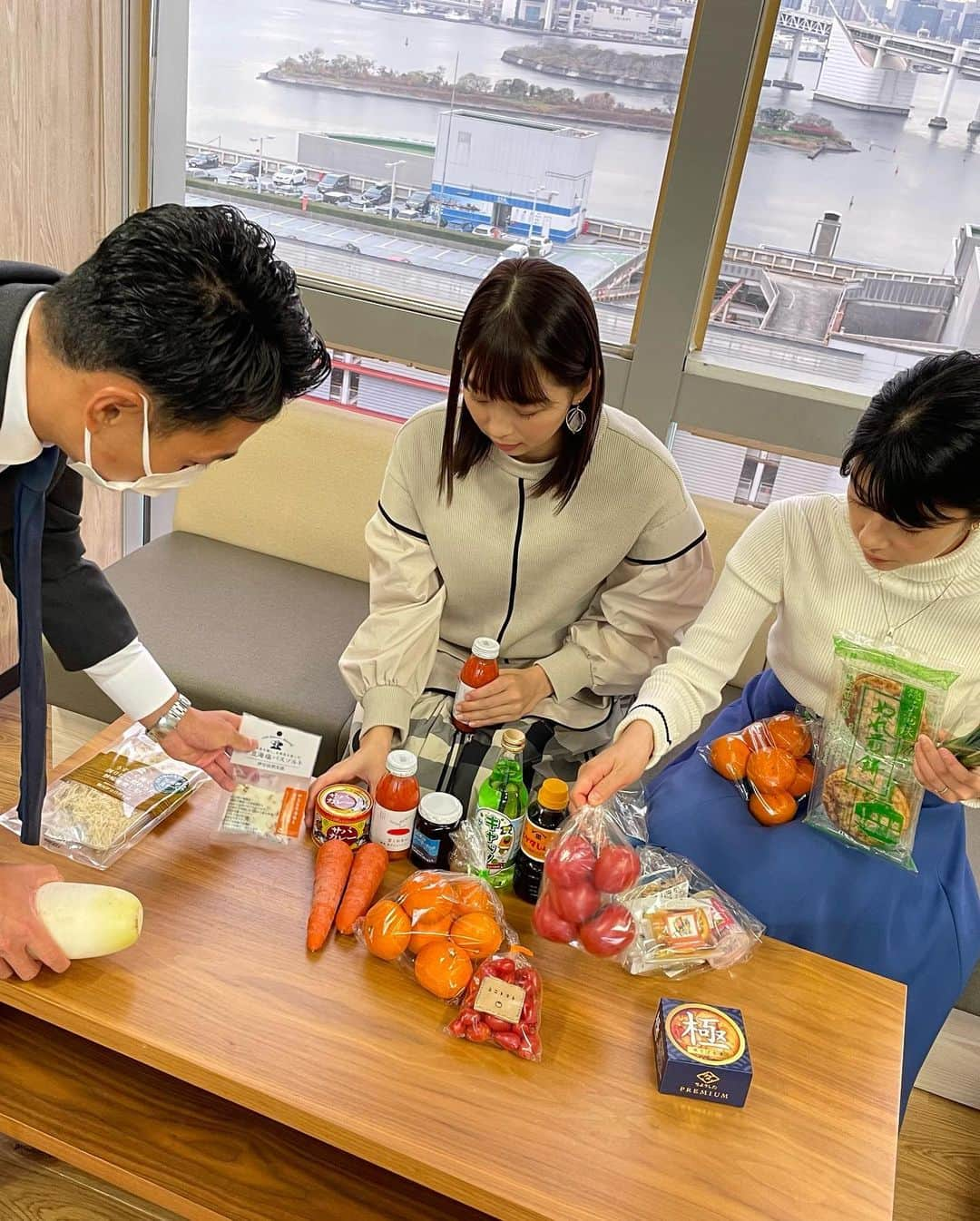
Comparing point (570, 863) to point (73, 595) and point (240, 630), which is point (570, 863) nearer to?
point (73, 595)

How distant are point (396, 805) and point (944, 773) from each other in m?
0.80

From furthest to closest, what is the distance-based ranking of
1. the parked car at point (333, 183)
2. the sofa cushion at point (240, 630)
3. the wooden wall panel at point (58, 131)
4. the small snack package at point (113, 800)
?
the parked car at point (333, 183) < the wooden wall panel at point (58, 131) < the sofa cushion at point (240, 630) < the small snack package at point (113, 800)

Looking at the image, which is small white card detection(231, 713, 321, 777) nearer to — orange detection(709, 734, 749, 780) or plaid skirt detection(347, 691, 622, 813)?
plaid skirt detection(347, 691, 622, 813)

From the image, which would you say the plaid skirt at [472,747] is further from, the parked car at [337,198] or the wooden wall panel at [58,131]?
the parked car at [337,198]

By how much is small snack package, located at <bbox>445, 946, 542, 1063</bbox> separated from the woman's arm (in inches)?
19.4

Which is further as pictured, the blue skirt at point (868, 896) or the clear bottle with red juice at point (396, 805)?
the blue skirt at point (868, 896)

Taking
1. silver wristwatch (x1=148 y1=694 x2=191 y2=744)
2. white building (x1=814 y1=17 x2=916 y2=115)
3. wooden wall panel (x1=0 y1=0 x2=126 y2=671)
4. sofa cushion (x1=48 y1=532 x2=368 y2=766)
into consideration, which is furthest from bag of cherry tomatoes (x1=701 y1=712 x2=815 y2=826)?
wooden wall panel (x1=0 y1=0 x2=126 y2=671)

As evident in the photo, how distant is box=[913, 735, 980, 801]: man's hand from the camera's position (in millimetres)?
1582

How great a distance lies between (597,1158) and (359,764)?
2.42 ft

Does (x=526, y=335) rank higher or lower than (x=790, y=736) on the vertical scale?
higher

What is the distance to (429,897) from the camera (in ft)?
4.70

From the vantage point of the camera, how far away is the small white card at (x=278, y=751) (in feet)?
5.42

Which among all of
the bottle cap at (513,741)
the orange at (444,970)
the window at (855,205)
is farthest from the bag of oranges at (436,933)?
the window at (855,205)

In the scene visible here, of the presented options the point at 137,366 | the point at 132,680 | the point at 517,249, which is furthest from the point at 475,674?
the point at 517,249
